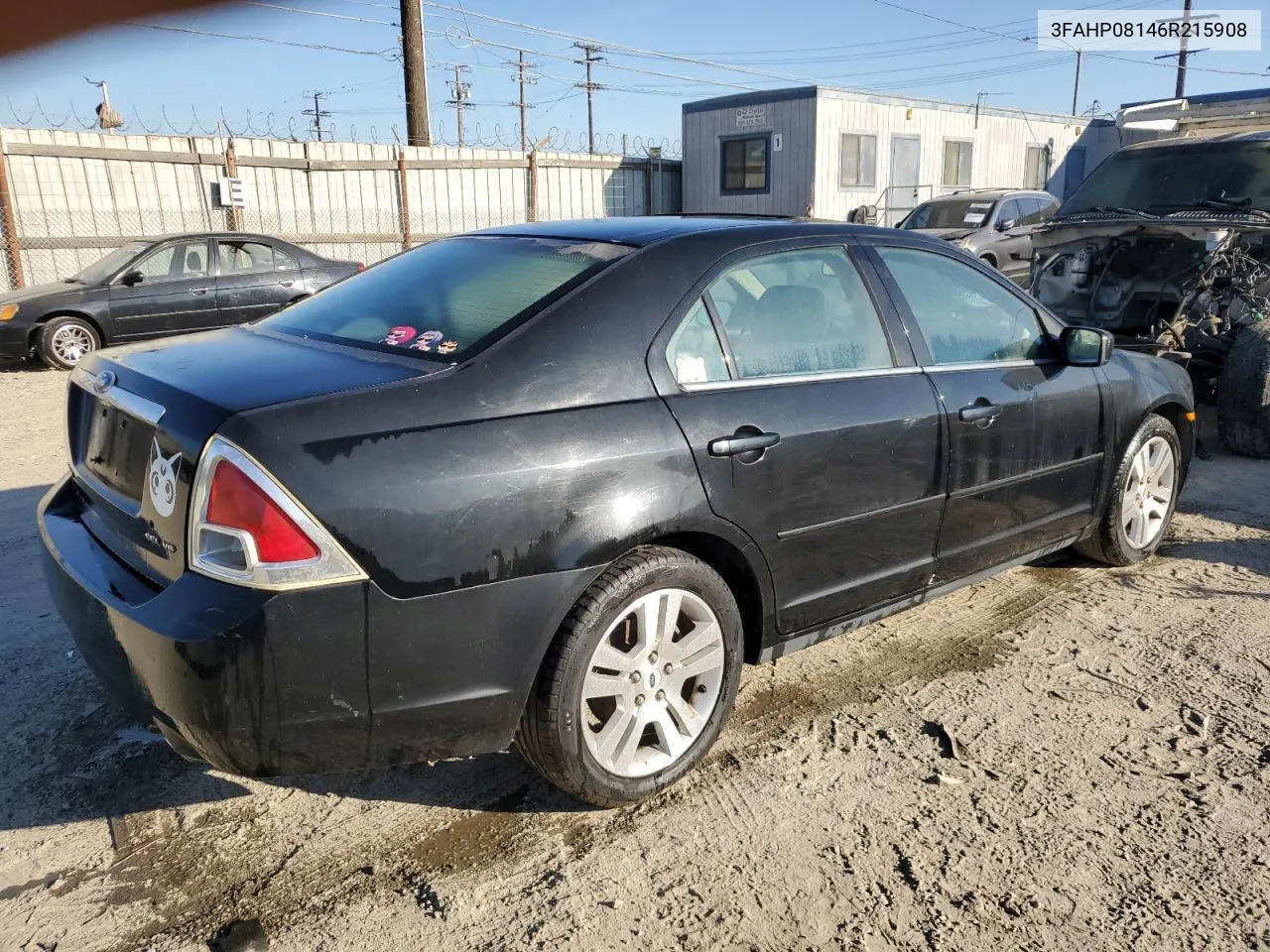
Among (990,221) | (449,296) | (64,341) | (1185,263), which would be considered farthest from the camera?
(990,221)

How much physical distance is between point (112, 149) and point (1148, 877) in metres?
15.7

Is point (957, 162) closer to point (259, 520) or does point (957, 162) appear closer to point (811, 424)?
point (811, 424)

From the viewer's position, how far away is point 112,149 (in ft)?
45.9

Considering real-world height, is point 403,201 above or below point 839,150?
below

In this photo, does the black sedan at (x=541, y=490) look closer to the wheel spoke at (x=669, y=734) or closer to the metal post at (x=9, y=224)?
the wheel spoke at (x=669, y=734)

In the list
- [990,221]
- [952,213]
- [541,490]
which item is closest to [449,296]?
[541,490]

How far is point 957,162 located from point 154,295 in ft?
59.3

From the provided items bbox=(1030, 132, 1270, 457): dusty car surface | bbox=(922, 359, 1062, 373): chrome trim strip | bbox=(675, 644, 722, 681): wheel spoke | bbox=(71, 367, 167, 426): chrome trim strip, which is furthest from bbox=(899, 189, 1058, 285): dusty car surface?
bbox=(71, 367, 167, 426): chrome trim strip

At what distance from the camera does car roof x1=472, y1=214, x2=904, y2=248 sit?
310 cm

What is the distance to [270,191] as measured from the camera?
15.6 metres

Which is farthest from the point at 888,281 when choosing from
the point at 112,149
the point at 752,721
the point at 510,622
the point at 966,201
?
the point at 112,149

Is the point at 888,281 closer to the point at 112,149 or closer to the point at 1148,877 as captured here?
the point at 1148,877

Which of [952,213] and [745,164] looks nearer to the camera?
[952,213]

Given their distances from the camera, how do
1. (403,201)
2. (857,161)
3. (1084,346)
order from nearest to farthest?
(1084,346), (403,201), (857,161)
